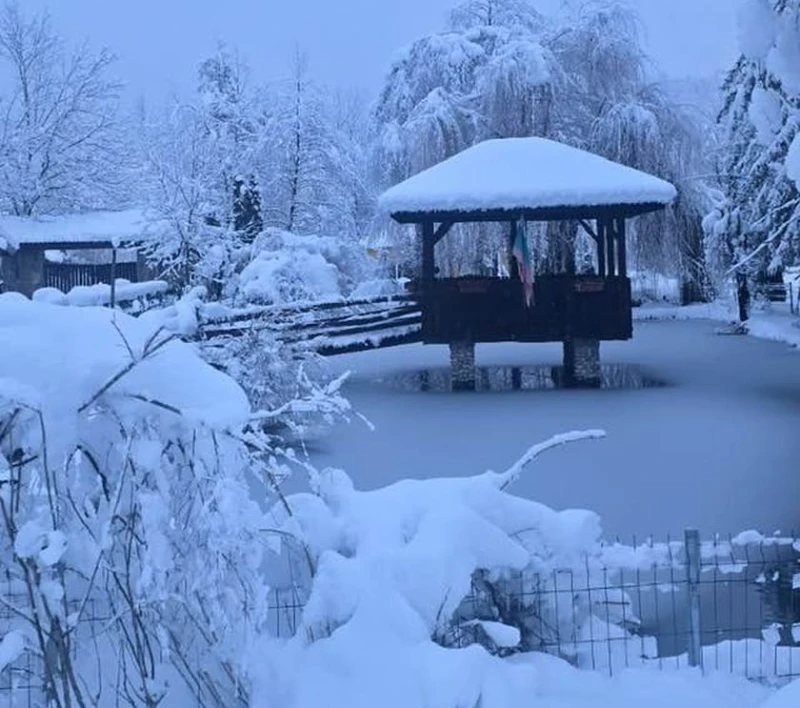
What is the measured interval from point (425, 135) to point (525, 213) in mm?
8354

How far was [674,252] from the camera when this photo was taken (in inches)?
1037

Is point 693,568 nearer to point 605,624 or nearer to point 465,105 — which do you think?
point 605,624

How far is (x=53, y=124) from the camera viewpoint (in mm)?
30797

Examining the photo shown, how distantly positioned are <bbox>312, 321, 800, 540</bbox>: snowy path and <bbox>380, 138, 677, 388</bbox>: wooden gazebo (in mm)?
1332

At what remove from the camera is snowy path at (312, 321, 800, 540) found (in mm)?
8461

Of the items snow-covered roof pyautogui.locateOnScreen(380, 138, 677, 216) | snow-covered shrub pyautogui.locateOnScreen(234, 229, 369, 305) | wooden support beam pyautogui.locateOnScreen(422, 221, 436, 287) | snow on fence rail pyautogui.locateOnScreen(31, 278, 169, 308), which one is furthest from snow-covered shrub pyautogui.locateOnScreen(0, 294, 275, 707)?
wooden support beam pyautogui.locateOnScreen(422, 221, 436, 287)

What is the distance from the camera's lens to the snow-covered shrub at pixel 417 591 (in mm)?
4051

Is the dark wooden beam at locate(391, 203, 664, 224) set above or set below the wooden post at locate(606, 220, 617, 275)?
above

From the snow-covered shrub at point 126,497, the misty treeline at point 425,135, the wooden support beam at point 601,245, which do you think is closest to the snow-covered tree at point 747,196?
the misty treeline at point 425,135

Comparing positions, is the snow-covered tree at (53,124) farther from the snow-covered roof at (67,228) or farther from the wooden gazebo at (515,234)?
the wooden gazebo at (515,234)

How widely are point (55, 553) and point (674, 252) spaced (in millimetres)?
24461

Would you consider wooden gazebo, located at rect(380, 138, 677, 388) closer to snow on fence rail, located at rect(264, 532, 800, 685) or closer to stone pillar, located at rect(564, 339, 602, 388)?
stone pillar, located at rect(564, 339, 602, 388)

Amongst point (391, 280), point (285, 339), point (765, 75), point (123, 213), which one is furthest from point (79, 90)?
point (765, 75)

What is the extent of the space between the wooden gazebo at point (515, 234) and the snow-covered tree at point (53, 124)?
16893 millimetres
